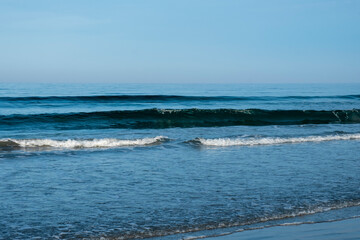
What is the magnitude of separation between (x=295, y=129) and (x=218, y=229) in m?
13.2

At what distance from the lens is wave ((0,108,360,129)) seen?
19312mm

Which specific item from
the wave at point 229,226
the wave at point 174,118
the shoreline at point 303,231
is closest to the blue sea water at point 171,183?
the wave at point 229,226

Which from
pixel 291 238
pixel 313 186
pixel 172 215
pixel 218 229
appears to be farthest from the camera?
pixel 313 186

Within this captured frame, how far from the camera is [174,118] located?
21938mm

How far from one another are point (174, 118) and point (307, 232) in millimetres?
16562

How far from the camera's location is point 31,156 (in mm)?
10875

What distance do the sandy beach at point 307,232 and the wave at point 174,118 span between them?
546 inches

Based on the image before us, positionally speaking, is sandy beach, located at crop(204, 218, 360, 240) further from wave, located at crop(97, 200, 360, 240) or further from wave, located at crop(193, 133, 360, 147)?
wave, located at crop(193, 133, 360, 147)

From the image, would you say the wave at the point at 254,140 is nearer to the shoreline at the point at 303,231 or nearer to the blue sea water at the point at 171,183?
the blue sea water at the point at 171,183

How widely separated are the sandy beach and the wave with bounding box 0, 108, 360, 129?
13863 mm

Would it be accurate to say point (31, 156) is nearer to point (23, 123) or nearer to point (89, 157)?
point (89, 157)

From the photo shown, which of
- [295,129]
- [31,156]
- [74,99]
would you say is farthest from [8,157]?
[74,99]

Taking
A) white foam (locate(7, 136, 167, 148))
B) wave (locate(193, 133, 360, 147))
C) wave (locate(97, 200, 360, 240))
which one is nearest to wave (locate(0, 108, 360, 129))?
white foam (locate(7, 136, 167, 148))

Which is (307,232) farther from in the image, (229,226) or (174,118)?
(174,118)
